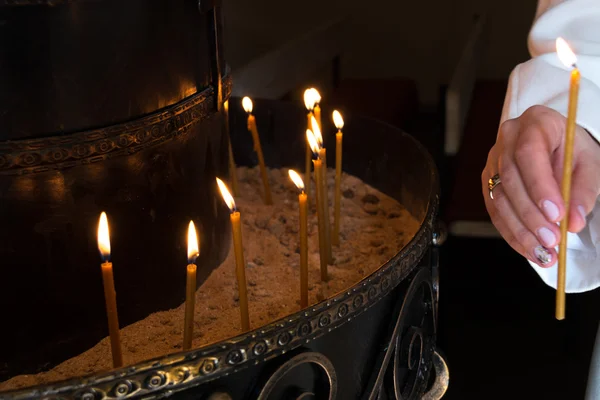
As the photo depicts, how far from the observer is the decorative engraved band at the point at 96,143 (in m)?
0.72

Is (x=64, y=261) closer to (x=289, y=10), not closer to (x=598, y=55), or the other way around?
(x=598, y=55)

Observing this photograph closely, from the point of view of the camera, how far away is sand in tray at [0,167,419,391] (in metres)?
0.85

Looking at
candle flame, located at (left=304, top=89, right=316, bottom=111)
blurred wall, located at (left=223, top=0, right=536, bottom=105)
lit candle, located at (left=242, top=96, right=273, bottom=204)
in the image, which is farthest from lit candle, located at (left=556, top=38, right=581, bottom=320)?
blurred wall, located at (left=223, top=0, right=536, bottom=105)

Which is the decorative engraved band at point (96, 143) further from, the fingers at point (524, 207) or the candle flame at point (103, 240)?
the fingers at point (524, 207)

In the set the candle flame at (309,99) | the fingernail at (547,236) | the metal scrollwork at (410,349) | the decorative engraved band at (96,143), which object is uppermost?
the decorative engraved band at (96,143)

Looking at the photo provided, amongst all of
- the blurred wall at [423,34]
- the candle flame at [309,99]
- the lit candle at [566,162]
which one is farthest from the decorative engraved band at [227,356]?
the blurred wall at [423,34]

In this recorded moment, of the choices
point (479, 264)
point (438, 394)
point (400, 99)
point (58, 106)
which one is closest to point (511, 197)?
point (438, 394)

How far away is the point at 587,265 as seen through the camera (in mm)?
918

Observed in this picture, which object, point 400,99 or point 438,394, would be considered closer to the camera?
point 438,394

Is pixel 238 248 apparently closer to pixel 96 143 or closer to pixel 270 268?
pixel 96 143

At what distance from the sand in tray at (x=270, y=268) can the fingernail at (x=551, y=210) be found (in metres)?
0.42

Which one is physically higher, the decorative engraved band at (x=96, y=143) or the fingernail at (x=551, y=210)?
the decorative engraved band at (x=96, y=143)

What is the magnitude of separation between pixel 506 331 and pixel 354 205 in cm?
89

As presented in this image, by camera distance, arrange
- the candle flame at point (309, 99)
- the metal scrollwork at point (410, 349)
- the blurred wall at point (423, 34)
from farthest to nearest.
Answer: the blurred wall at point (423, 34)
the candle flame at point (309, 99)
the metal scrollwork at point (410, 349)
